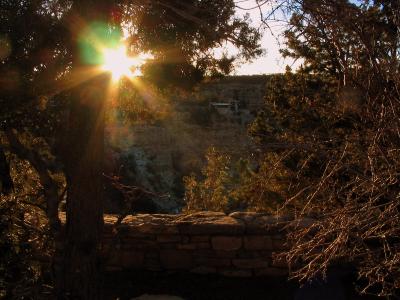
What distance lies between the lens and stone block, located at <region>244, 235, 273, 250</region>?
253 inches

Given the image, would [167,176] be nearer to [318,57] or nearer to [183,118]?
[183,118]

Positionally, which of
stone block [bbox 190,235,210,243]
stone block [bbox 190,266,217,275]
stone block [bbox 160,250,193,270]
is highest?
stone block [bbox 190,235,210,243]

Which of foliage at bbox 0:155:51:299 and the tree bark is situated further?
the tree bark

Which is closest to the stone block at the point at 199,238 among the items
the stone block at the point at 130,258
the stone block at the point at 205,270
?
the stone block at the point at 205,270

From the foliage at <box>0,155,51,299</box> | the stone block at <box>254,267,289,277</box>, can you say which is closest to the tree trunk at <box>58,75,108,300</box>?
the foliage at <box>0,155,51,299</box>

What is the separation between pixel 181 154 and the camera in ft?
68.8

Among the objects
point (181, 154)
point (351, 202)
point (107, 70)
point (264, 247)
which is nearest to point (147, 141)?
point (181, 154)

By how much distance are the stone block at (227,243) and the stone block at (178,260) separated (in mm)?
348

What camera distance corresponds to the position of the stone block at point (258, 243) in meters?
6.41

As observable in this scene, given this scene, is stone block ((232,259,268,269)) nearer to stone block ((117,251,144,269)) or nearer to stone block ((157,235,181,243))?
stone block ((157,235,181,243))

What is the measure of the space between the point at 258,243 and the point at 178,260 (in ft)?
3.10

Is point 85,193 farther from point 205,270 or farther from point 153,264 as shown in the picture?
point 205,270

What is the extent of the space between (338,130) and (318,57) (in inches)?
32.0

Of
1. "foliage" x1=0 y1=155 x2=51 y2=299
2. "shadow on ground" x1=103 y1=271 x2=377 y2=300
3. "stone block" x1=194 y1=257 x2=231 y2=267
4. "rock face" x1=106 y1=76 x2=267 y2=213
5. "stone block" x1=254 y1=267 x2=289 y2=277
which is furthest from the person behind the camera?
"rock face" x1=106 y1=76 x2=267 y2=213
